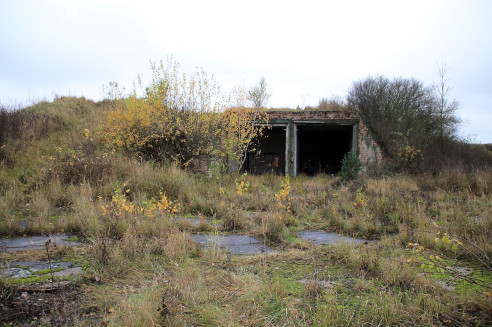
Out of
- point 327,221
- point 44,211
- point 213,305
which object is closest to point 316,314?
point 213,305

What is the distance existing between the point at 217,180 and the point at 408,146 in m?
9.01

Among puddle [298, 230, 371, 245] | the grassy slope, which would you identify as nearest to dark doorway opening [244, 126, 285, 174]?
the grassy slope

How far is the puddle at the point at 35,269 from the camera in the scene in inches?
135

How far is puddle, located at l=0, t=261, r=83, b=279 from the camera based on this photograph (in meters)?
3.44

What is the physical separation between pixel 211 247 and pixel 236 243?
0.73 metres

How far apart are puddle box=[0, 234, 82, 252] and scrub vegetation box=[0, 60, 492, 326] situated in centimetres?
22

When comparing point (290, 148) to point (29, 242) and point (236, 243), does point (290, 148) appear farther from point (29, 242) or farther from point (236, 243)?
point (29, 242)

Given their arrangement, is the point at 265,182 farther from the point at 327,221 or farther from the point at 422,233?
the point at 422,233

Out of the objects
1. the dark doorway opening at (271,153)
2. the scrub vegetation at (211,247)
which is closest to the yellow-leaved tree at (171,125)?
the scrub vegetation at (211,247)

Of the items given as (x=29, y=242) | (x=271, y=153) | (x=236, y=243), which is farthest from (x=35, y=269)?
(x=271, y=153)

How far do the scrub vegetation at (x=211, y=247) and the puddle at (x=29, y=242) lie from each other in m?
0.22

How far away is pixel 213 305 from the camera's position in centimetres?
269

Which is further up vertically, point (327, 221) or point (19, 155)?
point (19, 155)

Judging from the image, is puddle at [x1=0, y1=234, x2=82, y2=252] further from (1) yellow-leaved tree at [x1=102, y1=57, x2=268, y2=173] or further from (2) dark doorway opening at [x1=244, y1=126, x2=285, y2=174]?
(2) dark doorway opening at [x1=244, y1=126, x2=285, y2=174]
